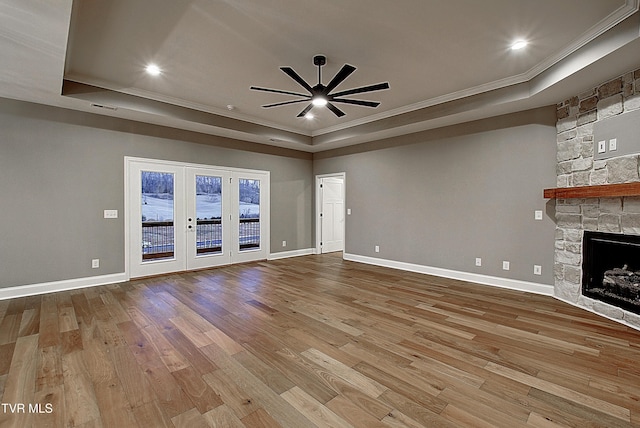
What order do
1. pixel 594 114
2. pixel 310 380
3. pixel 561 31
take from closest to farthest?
pixel 310 380
pixel 561 31
pixel 594 114

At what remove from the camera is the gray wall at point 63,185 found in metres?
4.25

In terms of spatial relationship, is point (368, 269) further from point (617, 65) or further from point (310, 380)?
point (617, 65)

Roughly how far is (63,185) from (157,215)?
4.65 ft

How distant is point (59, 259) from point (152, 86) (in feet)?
9.96

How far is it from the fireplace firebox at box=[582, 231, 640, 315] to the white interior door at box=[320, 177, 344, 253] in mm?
5253

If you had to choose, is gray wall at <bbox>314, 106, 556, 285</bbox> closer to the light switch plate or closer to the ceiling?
the ceiling

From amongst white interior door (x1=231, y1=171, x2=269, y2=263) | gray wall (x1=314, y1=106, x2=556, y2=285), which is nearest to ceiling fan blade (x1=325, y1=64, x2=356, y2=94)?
gray wall (x1=314, y1=106, x2=556, y2=285)

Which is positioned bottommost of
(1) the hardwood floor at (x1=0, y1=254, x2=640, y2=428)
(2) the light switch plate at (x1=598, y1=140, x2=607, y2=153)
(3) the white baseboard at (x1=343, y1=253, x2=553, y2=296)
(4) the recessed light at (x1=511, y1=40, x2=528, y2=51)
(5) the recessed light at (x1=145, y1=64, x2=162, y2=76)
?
(1) the hardwood floor at (x1=0, y1=254, x2=640, y2=428)

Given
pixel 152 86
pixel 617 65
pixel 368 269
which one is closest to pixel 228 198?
pixel 152 86

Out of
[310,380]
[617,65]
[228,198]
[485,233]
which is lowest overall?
[310,380]

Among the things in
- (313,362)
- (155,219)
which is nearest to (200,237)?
(155,219)

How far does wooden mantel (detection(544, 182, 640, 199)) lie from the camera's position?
318cm

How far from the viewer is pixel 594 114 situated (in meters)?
3.74

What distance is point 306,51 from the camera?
11.4 feet
